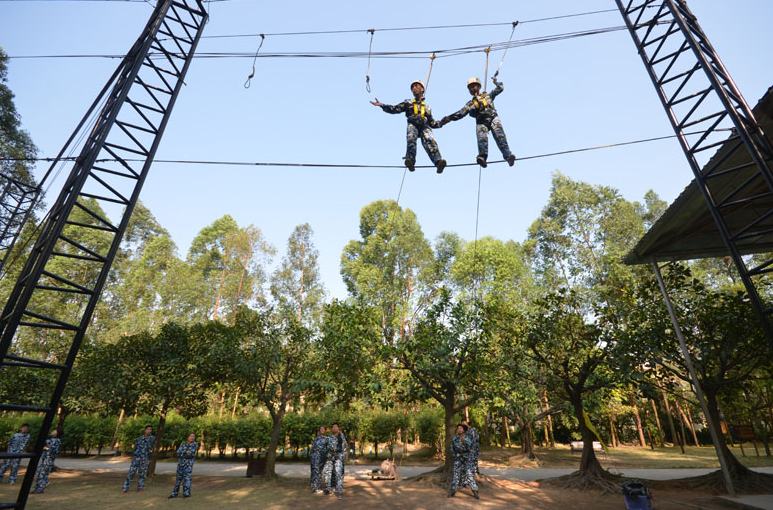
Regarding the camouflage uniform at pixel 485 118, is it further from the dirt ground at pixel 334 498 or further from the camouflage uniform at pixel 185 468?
the camouflage uniform at pixel 185 468

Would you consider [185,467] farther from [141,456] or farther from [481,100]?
[481,100]

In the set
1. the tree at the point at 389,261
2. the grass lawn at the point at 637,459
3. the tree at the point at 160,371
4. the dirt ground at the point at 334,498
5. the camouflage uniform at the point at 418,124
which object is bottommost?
the dirt ground at the point at 334,498

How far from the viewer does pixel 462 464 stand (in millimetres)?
9797

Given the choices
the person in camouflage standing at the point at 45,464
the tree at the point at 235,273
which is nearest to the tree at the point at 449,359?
the person in camouflage standing at the point at 45,464

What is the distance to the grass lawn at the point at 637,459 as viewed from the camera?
51.2 ft

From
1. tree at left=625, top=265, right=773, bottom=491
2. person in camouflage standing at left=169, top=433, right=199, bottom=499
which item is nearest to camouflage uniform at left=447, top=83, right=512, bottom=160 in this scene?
tree at left=625, top=265, right=773, bottom=491

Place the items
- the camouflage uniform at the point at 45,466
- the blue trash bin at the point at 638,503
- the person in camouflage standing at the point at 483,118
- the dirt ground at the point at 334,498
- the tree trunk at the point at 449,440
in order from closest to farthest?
1. the blue trash bin at the point at 638,503
2. the person in camouflage standing at the point at 483,118
3. the dirt ground at the point at 334,498
4. the camouflage uniform at the point at 45,466
5. the tree trunk at the point at 449,440

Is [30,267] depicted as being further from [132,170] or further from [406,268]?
[406,268]

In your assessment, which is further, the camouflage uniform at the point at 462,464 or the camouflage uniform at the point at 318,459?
the camouflage uniform at the point at 318,459

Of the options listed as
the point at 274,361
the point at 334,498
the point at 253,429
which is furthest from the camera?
the point at 253,429

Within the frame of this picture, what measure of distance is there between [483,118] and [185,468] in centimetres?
1195

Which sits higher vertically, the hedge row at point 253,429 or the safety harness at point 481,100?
the safety harness at point 481,100

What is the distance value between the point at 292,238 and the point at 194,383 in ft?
57.1

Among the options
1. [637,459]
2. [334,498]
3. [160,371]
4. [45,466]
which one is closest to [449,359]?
[334,498]
